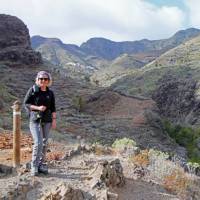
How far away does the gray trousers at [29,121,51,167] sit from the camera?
368 inches

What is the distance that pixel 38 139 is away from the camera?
9336 mm

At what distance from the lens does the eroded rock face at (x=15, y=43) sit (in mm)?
45375

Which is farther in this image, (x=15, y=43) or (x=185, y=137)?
(x=15, y=43)

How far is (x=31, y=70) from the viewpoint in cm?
4438

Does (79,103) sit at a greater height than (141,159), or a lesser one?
lesser

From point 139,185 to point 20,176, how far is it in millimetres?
2306

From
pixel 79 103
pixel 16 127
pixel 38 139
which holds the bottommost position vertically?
pixel 79 103

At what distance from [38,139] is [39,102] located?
64 cm

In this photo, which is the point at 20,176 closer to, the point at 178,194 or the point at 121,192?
the point at 121,192

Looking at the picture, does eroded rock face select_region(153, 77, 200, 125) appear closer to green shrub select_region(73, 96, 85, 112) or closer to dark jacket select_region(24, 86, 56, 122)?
green shrub select_region(73, 96, 85, 112)

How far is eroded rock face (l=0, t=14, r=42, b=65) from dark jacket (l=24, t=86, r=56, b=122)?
117 ft

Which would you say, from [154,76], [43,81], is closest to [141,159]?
[43,81]

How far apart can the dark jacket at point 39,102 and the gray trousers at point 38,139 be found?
0.10 m

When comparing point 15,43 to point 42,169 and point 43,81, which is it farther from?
point 43,81
